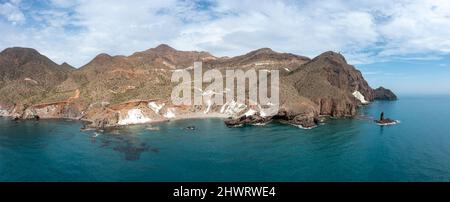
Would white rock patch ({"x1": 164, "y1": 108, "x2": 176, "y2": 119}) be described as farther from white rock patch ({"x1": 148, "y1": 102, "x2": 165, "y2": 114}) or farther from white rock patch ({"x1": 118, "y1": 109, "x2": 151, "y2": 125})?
white rock patch ({"x1": 118, "y1": 109, "x2": 151, "y2": 125})

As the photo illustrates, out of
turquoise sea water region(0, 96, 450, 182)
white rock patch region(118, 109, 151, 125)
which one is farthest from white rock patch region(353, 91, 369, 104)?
white rock patch region(118, 109, 151, 125)

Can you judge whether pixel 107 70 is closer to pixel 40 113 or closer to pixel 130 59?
pixel 130 59

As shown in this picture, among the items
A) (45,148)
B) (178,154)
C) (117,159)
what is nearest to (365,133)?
(178,154)

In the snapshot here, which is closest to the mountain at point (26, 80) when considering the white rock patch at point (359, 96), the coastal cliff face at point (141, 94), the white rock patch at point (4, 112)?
the coastal cliff face at point (141, 94)

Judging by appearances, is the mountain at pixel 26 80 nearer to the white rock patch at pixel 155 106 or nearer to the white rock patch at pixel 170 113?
the white rock patch at pixel 155 106

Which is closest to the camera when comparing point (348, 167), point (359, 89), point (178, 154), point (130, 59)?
point (348, 167)

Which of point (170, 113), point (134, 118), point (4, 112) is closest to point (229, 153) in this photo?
point (134, 118)

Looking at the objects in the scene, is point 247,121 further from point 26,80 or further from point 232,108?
point 26,80
